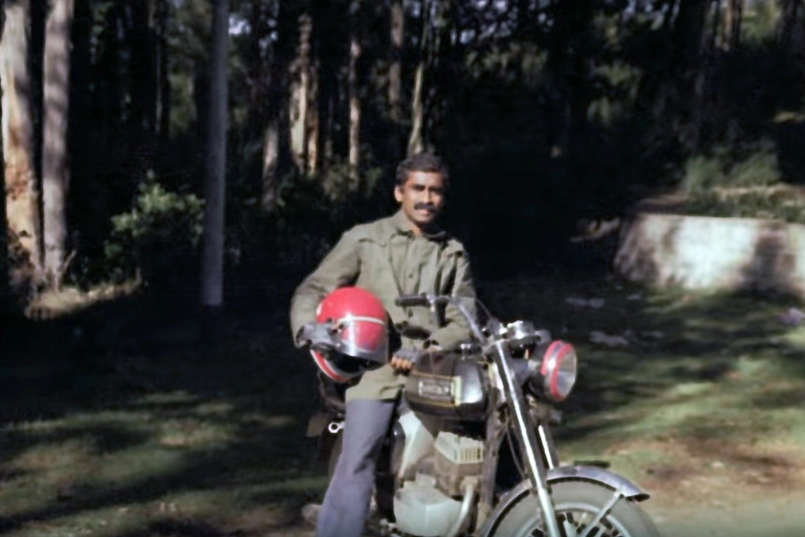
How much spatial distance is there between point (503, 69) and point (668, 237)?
52.8ft

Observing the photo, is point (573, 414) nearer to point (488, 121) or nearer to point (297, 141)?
point (488, 121)

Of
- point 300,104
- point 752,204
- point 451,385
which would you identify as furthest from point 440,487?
point 300,104

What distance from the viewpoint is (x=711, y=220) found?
18.5 metres

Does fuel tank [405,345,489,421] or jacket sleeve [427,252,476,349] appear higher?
jacket sleeve [427,252,476,349]

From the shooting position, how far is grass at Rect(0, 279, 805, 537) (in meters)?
8.17

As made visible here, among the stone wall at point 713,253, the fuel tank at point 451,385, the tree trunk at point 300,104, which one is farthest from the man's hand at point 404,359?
the tree trunk at point 300,104

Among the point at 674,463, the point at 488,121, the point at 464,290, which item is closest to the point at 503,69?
the point at 488,121

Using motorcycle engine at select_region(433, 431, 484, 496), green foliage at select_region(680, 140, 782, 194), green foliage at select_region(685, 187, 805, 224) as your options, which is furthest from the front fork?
green foliage at select_region(680, 140, 782, 194)

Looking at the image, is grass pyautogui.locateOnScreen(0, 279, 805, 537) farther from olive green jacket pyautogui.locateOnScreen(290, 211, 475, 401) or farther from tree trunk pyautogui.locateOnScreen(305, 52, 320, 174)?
tree trunk pyautogui.locateOnScreen(305, 52, 320, 174)

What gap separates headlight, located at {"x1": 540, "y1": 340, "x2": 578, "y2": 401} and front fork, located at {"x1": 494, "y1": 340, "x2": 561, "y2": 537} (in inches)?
4.1

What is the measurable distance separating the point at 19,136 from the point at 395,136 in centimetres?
1096

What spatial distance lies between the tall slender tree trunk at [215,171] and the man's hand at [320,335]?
9778mm

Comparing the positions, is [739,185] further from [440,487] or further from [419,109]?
[440,487]

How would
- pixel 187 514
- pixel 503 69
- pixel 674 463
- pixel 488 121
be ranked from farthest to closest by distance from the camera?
1. pixel 503 69
2. pixel 488 121
3. pixel 674 463
4. pixel 187 514
